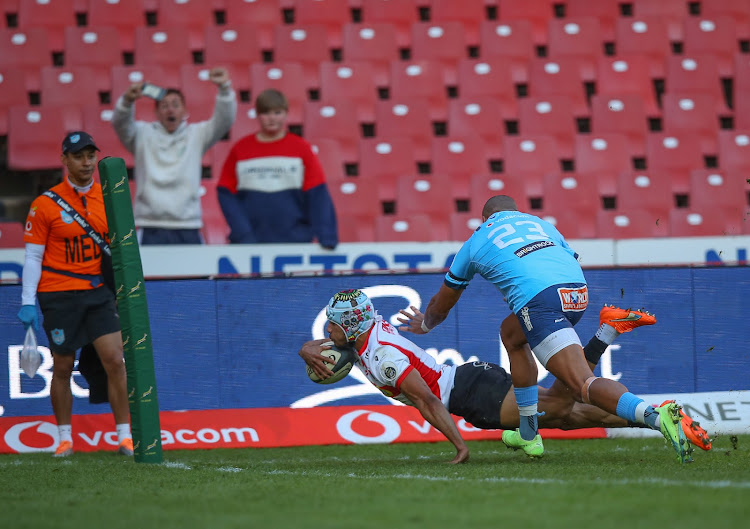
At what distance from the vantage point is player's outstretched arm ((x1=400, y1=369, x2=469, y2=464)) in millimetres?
6543

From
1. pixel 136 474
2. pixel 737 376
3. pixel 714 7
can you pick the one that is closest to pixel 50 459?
pixel 136 474

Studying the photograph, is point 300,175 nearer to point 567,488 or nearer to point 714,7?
point 567,488

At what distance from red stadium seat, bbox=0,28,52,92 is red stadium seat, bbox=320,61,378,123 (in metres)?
3.32

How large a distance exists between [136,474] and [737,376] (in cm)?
449

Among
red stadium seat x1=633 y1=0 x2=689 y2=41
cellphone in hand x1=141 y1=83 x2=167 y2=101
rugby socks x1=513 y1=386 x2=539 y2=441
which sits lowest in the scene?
rugby socks x1=513 y1=386 x2=539 y2=441

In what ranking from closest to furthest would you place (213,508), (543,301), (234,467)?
(213,508), (543,301), (234,467)

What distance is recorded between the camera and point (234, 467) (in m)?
6.74

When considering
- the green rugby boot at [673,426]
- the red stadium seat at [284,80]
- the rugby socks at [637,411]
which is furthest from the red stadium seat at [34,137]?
the green rugby boot at [673,426]

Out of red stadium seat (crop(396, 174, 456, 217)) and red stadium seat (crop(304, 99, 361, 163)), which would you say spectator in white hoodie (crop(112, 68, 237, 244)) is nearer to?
red stadium seat (crop(396, 174, 456, 217))

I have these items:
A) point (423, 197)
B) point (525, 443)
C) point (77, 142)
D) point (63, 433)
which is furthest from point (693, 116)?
point (63, 433)

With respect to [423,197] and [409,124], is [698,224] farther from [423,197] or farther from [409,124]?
[409,124]

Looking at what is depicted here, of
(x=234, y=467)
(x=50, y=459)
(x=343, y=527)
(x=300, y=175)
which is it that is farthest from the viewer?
(x=300, y=175)

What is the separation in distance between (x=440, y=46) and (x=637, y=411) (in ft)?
26.5

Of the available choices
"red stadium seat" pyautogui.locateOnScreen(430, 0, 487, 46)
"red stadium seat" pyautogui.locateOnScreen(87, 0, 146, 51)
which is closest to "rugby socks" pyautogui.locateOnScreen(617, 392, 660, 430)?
"red stadium seat" pyautogui.locateOnScreen(430, 0, 487, 46)
